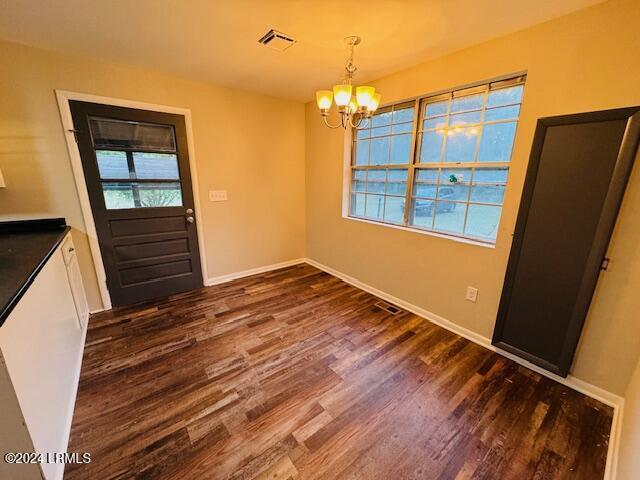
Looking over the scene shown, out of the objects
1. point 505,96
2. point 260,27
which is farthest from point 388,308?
point 260,27

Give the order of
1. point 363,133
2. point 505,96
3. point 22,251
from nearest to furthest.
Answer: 1. point 22,251
2. point 505,96
3. point 363,133

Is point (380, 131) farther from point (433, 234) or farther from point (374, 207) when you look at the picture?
point (433, 234)

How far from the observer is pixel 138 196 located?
8.95ft

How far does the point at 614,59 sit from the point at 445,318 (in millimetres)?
2129

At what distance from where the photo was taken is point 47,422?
3.81 feet

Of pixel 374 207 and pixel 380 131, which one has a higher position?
pixel 380 131

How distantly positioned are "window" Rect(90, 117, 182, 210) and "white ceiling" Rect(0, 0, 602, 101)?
61 centimetres

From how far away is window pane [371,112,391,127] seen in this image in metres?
2.83

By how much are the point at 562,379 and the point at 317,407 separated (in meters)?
1.78

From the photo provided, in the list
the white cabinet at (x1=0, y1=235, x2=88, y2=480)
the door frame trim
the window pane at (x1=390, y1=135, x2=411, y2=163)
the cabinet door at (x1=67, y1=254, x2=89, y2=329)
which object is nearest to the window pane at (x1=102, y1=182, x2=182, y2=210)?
the door frame trim

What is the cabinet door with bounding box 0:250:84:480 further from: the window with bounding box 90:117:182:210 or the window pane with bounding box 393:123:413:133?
the window pane with bounding box 393:123:413:133

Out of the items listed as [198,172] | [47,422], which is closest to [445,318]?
[47,422]

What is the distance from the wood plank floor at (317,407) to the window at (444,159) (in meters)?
1.13

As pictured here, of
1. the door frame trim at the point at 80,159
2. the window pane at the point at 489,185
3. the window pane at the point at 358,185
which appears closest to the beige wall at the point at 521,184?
the window pane at the point at 489,185
